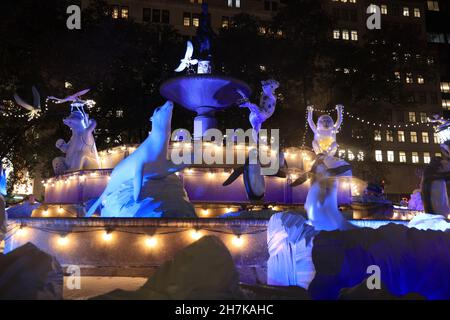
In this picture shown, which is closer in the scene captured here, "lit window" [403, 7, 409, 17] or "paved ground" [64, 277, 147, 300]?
"paved ground" [64, 277, 147, 300]

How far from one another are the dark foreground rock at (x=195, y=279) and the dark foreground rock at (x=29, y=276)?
0.72 meters

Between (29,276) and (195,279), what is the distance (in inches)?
66.2

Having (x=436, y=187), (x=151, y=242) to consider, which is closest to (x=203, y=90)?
(x=151, y=242)

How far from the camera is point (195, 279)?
4.41 m

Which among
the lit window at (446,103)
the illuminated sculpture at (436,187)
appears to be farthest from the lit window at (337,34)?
the illuminated sculpture at (436,187)

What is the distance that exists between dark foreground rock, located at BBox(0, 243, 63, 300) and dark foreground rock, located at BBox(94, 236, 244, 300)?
2.36ft

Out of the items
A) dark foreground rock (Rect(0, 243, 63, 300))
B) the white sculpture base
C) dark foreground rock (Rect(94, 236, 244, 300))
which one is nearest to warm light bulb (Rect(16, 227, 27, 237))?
the white sculpture base

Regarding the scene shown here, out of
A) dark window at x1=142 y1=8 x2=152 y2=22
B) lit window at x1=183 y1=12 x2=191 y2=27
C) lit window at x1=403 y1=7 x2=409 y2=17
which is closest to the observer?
dark window at x1=142 y1=8 x2=152 y2=22

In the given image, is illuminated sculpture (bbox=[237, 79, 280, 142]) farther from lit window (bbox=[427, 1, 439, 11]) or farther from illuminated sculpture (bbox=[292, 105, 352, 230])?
lit window (bbox=[427, 1, 439, 11])

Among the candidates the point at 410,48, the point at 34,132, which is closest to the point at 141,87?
the point at 34,132

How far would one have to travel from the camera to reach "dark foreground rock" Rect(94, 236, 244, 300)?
4.29 meters

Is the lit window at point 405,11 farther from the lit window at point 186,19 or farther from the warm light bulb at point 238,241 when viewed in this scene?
the warm light bulb at point 238,241

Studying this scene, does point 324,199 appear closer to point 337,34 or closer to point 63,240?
point 63,240

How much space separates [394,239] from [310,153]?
13122 millimetres
